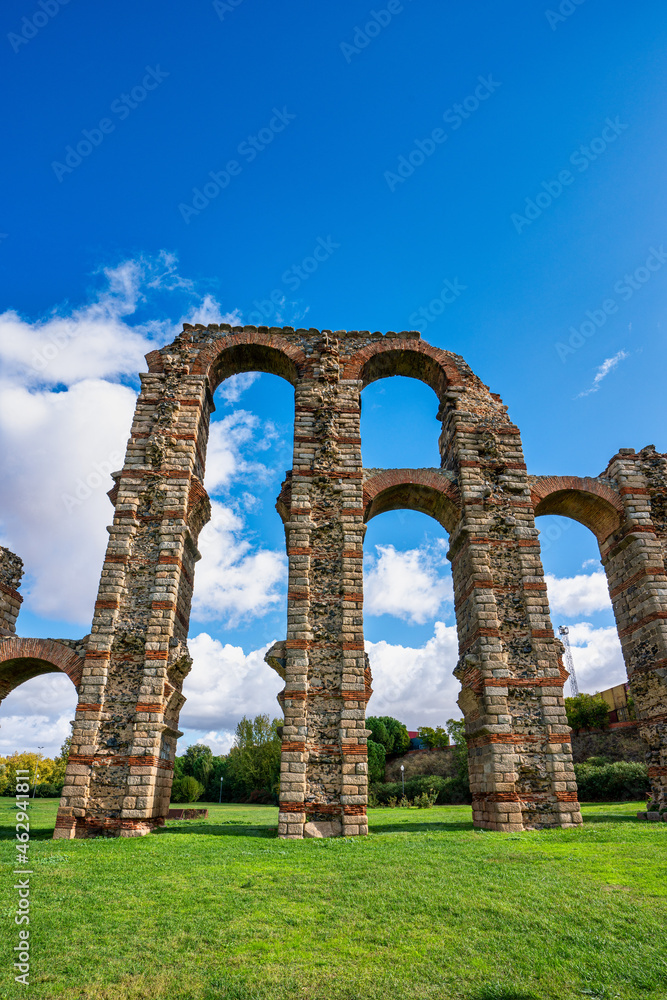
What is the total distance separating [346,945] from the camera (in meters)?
5.21

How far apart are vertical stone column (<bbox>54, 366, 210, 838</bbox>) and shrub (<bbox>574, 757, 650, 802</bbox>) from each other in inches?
725

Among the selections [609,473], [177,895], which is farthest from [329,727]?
[609,473]

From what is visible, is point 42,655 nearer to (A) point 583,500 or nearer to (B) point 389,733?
(A) point 583,500

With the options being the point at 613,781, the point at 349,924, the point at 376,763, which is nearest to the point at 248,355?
the point at 349,924

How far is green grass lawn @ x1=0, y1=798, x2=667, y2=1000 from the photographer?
452cm

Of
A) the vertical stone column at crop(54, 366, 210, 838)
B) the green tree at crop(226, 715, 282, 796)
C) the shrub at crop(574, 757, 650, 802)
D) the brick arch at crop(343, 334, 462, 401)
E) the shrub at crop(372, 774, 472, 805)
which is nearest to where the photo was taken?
the vertical stone column at crop(54, 366, 210, 838)

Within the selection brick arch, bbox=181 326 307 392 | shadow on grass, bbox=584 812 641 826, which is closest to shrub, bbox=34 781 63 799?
brick arch, bbox=181 326 307 392

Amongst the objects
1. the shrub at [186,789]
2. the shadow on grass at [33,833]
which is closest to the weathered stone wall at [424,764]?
the shrub at [186,789]

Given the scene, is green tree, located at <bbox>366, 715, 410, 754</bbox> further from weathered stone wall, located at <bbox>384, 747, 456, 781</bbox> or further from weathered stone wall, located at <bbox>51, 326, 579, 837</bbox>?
weathered stone wall, located at <bbox>51, 326, 579, 837</bbox>

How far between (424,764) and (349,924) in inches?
1291

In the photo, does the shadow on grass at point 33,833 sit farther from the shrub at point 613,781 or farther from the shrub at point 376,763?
the shrub at point 376,763

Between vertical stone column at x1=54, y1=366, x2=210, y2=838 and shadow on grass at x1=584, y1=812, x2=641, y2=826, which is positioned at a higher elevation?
vertical stone column at x1=54, y1=366, x2=210, y2=838

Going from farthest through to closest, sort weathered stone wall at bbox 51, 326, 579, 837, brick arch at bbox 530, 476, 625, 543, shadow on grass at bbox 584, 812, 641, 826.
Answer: brick arch at bbox 530, 476, 625, 543, shadow on grass at bbox 584, 812, 641, 826, weathered stone wall at bbox 51, 326, 579, 837

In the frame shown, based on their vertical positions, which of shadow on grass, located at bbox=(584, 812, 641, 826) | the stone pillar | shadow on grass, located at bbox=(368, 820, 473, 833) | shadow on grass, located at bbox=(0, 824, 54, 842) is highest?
the stone pillar
